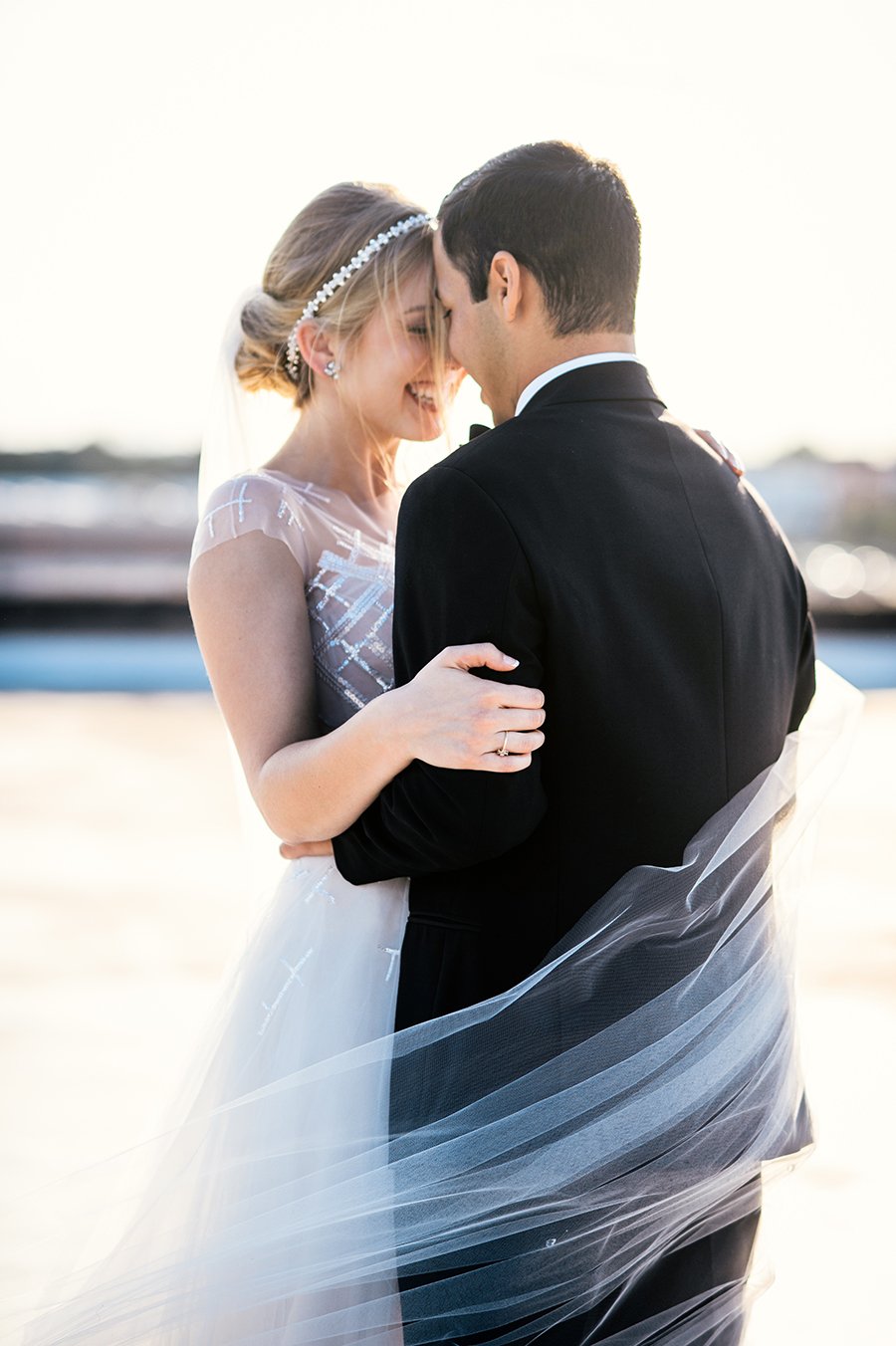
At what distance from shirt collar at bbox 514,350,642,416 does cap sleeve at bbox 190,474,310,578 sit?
500 mm

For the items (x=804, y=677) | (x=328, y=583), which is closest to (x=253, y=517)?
(x=328, y=583)

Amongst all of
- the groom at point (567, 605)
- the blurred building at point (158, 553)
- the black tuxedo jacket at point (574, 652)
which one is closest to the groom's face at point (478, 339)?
the groom at point (567, 605)

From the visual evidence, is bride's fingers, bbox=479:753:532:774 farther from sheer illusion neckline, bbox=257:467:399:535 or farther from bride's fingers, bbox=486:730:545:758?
sheer illusion neckline, bbox=257:467:399:535

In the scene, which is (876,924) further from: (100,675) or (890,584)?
(890,584)

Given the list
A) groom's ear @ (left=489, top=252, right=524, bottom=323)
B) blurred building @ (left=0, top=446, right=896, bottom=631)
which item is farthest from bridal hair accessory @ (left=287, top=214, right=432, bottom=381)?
blurred building @ (left=0, top=446, right=896, bottom=631)

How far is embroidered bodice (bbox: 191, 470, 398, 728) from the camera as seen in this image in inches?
80.4

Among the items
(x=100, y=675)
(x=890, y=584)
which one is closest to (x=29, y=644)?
(x=100, y=675)

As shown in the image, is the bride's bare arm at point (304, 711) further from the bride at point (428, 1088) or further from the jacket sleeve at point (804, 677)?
the jacket sleeve at point (804, 677)

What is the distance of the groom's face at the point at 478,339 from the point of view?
67.5 inches

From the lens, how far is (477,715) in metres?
1.47

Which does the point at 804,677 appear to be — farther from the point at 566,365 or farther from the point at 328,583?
the point at 328,583

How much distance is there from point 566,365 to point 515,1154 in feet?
2.99

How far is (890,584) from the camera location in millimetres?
18234

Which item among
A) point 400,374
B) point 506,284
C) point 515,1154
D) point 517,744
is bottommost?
point 515,1154
